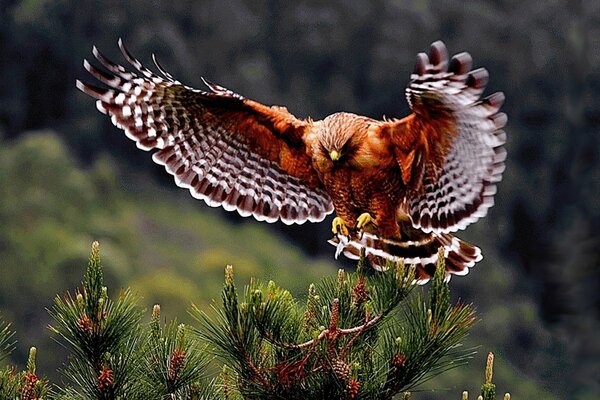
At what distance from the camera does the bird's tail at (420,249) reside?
347 cm

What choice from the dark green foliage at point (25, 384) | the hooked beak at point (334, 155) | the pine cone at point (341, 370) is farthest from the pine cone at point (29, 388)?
the hooked beak at point (334, 155)

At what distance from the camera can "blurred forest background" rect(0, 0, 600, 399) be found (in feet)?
57.7

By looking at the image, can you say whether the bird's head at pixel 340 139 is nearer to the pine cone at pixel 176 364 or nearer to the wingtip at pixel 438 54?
the wingtip at pixel 438 54

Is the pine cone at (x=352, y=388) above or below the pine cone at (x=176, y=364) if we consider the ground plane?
above

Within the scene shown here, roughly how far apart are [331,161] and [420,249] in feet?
1.36

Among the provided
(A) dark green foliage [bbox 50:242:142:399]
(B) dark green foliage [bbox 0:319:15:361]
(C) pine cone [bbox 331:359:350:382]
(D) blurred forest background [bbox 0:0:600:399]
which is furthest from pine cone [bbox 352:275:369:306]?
(D) blurred forest background [bbox 0:0:600:399]

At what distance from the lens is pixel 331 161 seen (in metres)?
3.48

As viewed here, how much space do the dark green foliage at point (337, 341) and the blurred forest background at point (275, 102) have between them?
14.4 meters

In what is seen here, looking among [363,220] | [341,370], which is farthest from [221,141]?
[341,370]

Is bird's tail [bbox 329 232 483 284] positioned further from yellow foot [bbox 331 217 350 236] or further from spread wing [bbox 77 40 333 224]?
spread wing [bbox 77 40 333 224]

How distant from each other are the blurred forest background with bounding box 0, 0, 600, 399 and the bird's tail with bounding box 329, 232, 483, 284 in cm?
1353

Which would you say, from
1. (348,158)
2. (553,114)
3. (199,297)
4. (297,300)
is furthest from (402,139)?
(553,114)

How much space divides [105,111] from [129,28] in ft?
48.4

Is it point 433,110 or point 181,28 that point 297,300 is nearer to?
point 433,110
